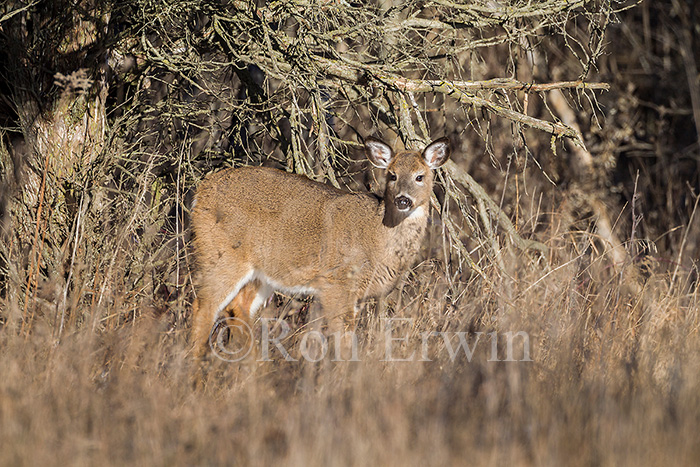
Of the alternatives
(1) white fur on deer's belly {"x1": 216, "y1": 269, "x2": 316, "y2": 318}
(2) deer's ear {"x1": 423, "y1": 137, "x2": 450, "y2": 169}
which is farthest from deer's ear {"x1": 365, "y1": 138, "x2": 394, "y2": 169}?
(1) white fur on deer's belly {"x1": 216, "y1": 269, "x2": 316, "y2": 318}

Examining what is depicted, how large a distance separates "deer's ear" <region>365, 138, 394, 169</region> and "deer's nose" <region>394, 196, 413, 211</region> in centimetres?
51

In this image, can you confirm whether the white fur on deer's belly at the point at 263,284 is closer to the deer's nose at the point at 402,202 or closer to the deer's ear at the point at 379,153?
the deer's nose at the point at 402,202

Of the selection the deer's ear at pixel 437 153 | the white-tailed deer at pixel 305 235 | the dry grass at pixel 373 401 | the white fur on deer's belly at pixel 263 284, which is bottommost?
the dry grass at pixel 373 401

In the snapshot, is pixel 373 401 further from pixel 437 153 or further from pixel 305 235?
pixel 437 153

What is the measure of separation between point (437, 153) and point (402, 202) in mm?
542

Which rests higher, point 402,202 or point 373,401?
point 402,202

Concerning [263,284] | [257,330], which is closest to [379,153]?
[263,284]

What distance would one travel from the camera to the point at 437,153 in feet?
20.3

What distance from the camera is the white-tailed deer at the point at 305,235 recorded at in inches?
233

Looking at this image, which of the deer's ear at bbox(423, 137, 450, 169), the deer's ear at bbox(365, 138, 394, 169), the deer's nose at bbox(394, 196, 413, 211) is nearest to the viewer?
the deer's nose at bbox(394, 196, 413, 211)

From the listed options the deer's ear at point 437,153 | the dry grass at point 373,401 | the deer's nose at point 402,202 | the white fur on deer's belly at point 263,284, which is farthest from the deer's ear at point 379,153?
the dry grass at point 373,401

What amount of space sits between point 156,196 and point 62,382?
2.75 metres

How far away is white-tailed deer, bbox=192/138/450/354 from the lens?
591 centimetres

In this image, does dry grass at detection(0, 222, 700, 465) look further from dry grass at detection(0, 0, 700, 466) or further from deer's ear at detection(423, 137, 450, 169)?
deer's ear at detection(423, 137, 450, 169)
